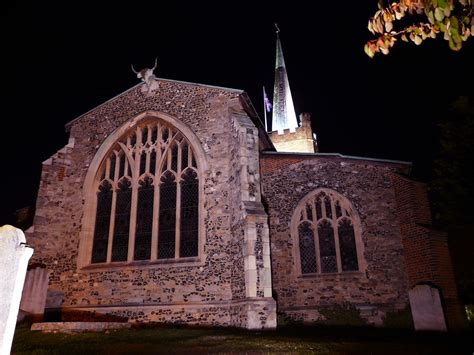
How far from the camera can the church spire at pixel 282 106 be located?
3744cm

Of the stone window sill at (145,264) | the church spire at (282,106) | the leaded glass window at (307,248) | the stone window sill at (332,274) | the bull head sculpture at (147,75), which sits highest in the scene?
the church spire at (282,106)

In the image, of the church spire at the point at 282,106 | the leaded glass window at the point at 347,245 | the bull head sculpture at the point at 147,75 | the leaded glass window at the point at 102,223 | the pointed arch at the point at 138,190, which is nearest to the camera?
the leaded glass window at the point at 347,245

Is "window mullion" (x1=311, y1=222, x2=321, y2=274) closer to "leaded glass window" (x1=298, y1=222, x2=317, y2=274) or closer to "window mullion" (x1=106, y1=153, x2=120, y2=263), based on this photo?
"leaded glass window" (x1=298, y1=222, x2=317, y2=274)

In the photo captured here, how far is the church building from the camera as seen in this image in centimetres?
1298

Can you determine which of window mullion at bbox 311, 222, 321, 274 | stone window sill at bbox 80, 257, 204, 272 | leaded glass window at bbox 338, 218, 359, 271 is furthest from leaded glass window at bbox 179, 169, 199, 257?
leaded glass window at bbox 338, 218, 359, 271

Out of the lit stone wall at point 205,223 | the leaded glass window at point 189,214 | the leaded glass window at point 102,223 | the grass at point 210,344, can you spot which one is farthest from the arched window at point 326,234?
the leaded glass window at point 102,223

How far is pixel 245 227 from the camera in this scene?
12133 millimetres

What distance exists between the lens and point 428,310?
1034 cm

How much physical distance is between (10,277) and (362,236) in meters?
12.2

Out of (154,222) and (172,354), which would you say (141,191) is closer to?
(154,222)

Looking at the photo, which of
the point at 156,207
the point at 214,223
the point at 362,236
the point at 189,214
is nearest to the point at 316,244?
the point at 362,236

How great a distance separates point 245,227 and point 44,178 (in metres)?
9.31

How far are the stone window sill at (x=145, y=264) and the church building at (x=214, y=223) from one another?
0.04 m

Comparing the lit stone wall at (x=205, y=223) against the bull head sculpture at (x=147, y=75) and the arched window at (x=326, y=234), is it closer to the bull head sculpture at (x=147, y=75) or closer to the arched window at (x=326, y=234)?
the bull head sculpture at (x=147, y=75)
